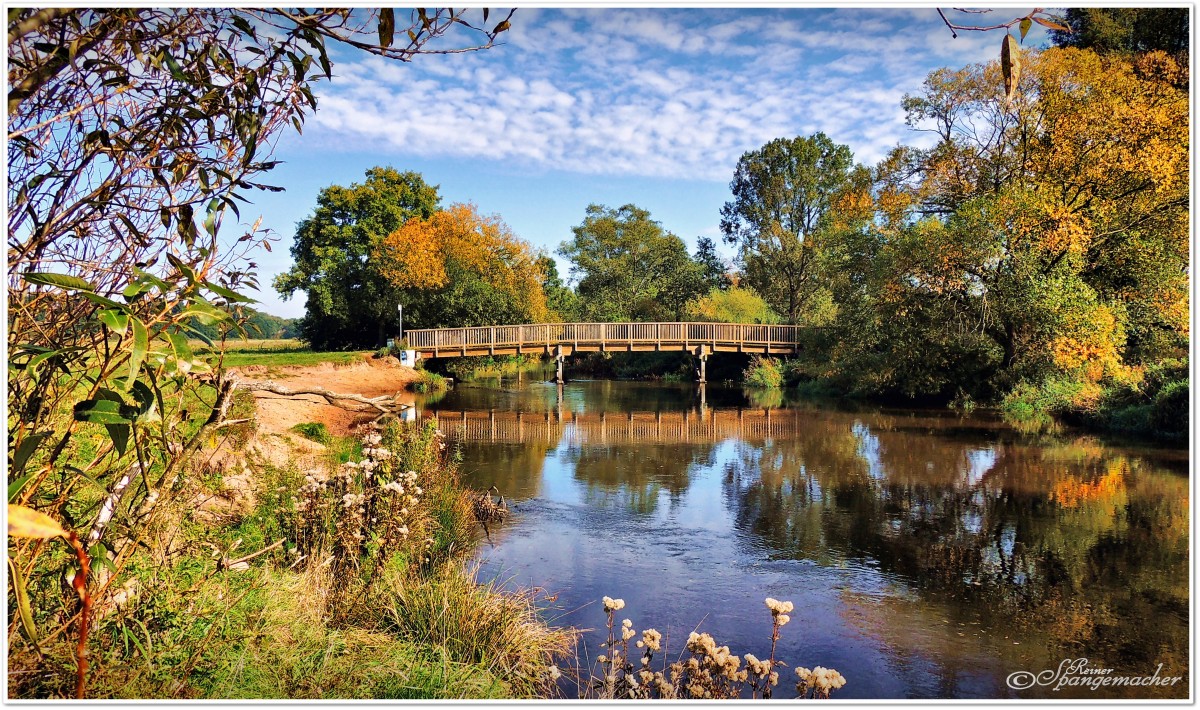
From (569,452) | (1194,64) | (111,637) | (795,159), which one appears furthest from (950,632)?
(795,159)

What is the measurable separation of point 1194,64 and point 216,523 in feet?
20.8

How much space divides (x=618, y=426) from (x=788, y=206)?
2606 cm

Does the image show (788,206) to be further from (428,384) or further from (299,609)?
(299,609)

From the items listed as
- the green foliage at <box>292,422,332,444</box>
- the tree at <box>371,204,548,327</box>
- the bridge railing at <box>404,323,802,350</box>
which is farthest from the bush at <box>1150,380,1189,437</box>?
the tree at <box>371,204,548,327</box>

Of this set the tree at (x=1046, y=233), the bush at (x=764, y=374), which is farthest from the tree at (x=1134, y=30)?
the bush at (x=764, y=374)

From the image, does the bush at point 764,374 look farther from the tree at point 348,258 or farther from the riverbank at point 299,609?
the riverbank at point 299,609

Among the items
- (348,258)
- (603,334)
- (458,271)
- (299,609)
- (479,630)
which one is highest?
(348,258)

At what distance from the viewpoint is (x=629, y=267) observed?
4812cm

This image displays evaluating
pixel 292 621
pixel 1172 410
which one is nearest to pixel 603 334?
pixel 1172 410

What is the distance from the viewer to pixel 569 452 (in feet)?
46.7

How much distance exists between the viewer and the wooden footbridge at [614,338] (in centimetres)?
3184

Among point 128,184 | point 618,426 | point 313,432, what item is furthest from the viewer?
point 618,426

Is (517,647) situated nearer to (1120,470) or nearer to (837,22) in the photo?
(837,22)

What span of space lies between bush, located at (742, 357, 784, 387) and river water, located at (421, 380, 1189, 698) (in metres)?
14.9
